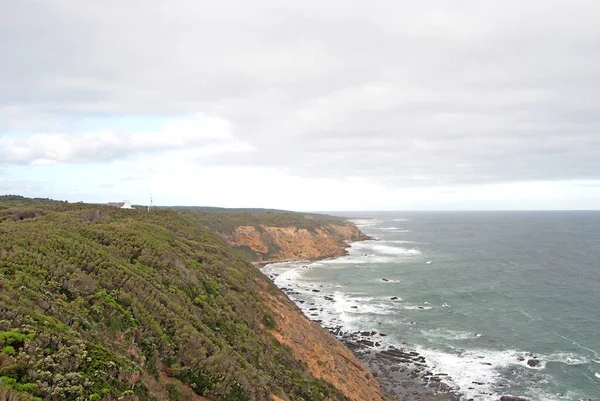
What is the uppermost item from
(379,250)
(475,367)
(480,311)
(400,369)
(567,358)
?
(379,250)

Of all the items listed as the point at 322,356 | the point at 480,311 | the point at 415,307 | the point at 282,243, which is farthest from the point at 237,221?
the point at 322,356

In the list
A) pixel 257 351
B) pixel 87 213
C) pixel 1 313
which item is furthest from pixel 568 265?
pixel 1 313

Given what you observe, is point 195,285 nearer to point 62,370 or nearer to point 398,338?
point 62,370

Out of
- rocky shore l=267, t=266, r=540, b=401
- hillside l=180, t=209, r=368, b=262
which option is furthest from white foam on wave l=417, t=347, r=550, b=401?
hillside l=180, t=209, r=368, b=262

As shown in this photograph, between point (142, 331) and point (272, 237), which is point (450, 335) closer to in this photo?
point (142, 331)

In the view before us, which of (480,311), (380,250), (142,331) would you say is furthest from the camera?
(380,250)

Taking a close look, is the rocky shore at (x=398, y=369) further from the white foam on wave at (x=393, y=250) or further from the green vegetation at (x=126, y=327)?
the white foam on wave at (x=393, y=250)

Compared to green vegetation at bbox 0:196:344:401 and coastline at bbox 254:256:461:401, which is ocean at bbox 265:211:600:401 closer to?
coastline at bbox 254:256:461:401
